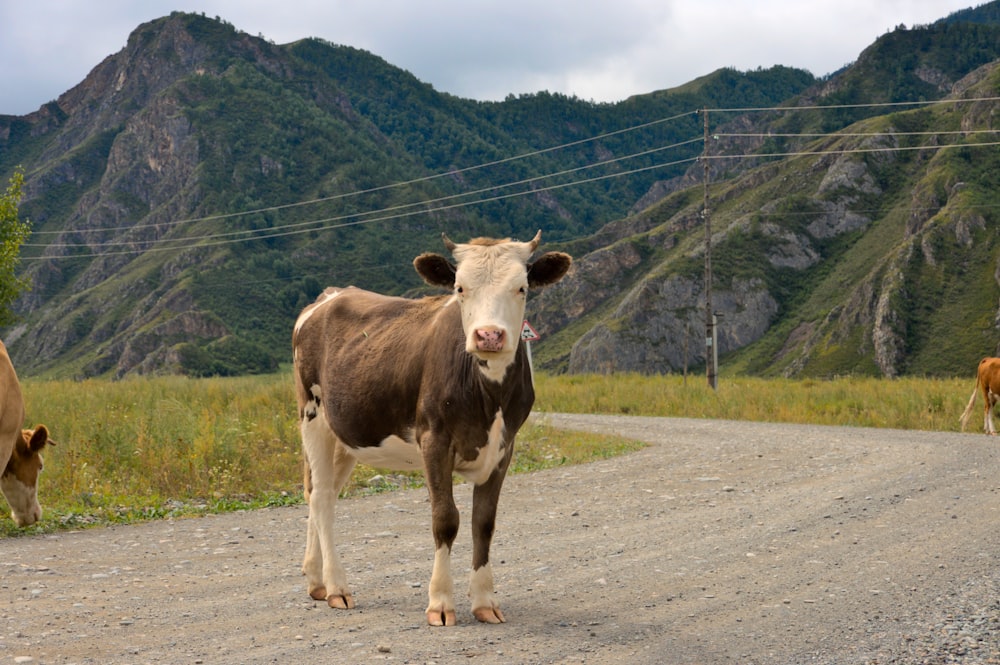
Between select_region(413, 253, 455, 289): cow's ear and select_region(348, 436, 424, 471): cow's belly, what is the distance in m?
1.17

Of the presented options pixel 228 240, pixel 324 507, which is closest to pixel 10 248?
pixel 324 507

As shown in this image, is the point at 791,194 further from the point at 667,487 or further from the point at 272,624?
the point at 272,624

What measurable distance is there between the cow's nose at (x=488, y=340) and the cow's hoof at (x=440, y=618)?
1.87 meters

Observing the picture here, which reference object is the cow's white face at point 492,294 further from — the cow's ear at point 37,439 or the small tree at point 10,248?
the small tree at point 10,248

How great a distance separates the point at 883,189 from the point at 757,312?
24154mm


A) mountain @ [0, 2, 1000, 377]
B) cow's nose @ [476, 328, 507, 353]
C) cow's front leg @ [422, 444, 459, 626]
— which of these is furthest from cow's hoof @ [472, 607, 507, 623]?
mountain @ [0, 2, 1000, 377]

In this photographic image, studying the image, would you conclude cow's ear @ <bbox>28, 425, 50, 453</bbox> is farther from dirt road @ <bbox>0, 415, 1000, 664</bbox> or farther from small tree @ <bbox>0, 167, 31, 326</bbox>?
small tree @ <bbox>0, 167, 31, 326</bbox>

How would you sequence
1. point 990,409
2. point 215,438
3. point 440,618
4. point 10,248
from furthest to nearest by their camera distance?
point 10,248 → point 990,409 → point 215,438 → point 440,618

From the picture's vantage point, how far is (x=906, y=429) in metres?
24.1

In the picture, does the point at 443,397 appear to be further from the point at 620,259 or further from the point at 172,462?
the point at 620,259

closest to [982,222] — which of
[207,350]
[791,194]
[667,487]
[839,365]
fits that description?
[839,365]

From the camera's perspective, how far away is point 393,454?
721 centimetres

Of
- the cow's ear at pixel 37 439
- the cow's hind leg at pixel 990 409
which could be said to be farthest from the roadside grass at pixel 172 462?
the cow's hind leg at pixel 990 409

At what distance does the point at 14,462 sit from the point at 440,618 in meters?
6.63
